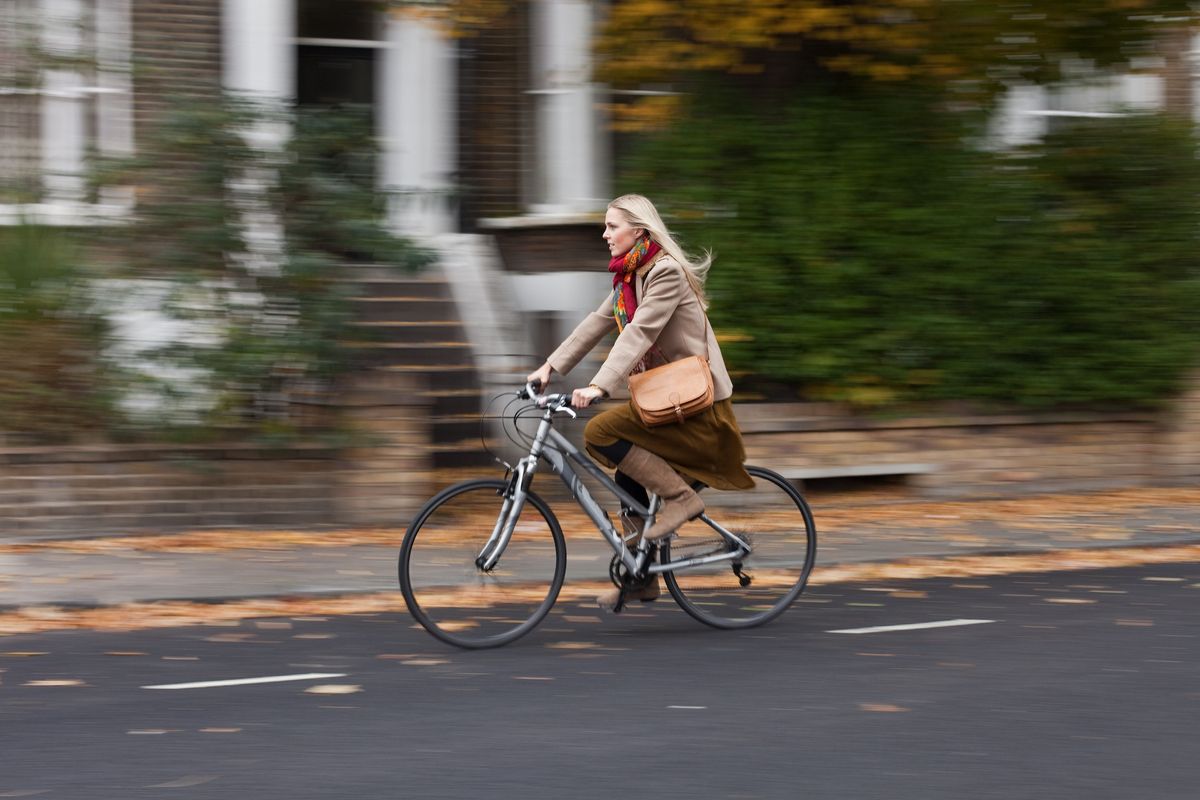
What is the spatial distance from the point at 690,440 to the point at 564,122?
7078mm

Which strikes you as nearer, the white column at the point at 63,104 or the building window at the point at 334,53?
the white column at the point at 63,104

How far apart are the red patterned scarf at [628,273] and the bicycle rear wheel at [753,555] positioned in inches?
37.7

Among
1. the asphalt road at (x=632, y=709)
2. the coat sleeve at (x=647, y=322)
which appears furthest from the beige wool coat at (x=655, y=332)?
the asphalt road at (x=632, y=709)

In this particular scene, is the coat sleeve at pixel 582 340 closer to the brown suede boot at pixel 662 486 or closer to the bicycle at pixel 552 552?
the bicycle at pixel 552 552

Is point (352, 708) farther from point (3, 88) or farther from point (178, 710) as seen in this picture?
point (3, 88)

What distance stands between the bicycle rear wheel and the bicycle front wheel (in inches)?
28.0

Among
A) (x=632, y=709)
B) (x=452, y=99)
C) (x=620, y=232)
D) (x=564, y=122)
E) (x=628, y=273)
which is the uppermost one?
(x=452, y=99)

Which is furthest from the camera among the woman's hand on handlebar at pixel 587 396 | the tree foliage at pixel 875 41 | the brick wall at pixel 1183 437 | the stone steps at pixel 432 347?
the brick wall at pixel 1183 437

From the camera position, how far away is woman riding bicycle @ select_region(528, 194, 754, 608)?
643 centimetres

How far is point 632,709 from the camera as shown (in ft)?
17.9

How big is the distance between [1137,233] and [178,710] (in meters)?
8.86

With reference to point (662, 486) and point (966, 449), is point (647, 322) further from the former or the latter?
point (966, 449)

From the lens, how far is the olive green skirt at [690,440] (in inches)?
259

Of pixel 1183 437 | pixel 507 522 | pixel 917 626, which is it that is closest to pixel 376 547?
pixel 507 522
